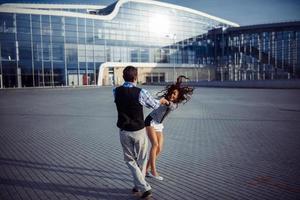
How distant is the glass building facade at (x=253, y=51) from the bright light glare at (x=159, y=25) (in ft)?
29.0

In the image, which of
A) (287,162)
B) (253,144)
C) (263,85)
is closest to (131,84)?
(287,162)

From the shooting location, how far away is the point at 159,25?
206 feet

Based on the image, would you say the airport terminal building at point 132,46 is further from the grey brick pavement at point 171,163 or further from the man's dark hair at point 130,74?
the man's dark hair at point 130,74

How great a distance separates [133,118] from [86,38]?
2109 inches

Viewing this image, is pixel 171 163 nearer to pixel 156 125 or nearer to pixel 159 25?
pixel 156 125

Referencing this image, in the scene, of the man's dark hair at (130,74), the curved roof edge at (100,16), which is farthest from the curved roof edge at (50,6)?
the man's dark hair at (130,74)

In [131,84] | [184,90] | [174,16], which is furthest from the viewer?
[174,16]

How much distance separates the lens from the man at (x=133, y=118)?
3822 mm

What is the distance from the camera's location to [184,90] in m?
4.67

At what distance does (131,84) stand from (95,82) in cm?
5281

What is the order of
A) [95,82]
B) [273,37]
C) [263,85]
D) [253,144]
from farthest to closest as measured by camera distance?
[95,82] → [273,37] → [263,85] → [253,144]

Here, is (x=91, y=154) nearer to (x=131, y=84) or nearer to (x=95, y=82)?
(x=131, y=84)

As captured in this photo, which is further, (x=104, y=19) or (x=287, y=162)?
(x=104, y=19)

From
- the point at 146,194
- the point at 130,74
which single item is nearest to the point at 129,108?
the point at 130,74
